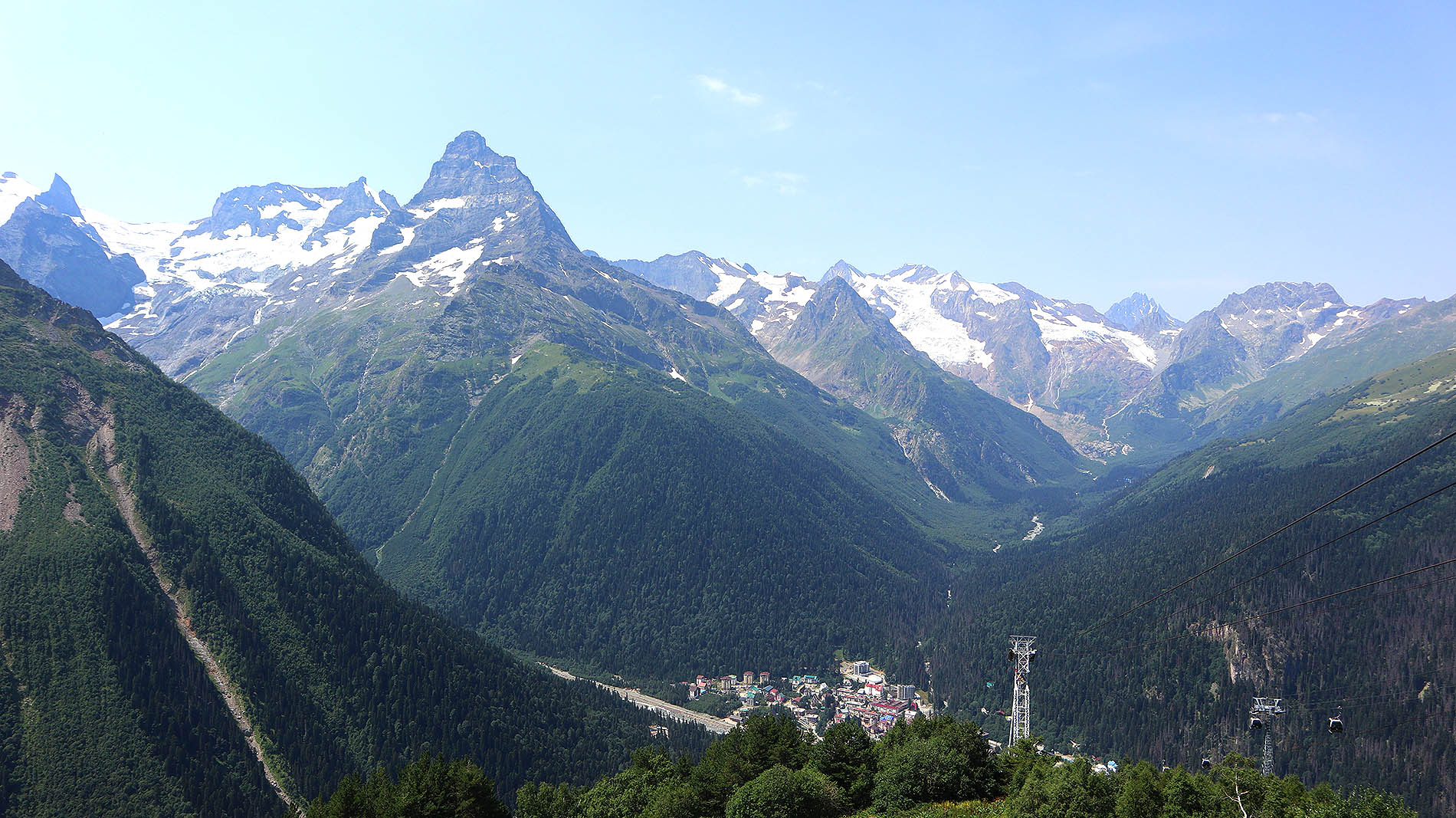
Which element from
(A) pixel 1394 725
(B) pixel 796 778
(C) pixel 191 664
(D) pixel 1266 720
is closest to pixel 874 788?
(B) pixel 796 778

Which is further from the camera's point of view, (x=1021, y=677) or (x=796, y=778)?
(x=1021, y=677)

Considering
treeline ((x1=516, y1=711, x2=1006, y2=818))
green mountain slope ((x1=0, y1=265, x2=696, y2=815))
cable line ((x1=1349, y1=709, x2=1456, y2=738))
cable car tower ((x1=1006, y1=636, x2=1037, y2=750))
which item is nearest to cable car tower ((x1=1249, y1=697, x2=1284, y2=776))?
cable car tower ((x1=1006, y1=636, x2=1037, y2=750))

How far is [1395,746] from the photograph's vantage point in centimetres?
17950

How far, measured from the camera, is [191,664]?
154 meters

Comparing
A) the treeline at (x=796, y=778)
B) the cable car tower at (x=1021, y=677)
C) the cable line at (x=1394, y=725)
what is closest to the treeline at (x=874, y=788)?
the treeline at (x=796, y=778)

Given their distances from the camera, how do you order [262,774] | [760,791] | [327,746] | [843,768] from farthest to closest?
[327,746], [262,774], [843,768], [760,791]

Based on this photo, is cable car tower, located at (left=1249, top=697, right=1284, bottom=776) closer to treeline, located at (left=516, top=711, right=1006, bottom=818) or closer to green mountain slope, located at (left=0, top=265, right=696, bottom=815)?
treeline, located at (left=516, top=711, right=1006, bottom=818)

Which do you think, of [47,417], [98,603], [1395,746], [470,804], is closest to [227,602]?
[98,603]

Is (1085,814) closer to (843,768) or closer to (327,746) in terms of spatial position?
(843,768)

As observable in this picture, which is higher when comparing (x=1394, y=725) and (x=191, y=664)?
(x=191, y=664)

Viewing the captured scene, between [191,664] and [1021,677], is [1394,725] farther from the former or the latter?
[191,664]

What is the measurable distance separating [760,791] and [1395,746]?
16711 centimetres

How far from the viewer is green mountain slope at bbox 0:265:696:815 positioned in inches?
5276

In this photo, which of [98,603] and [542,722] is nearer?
[98,603]
